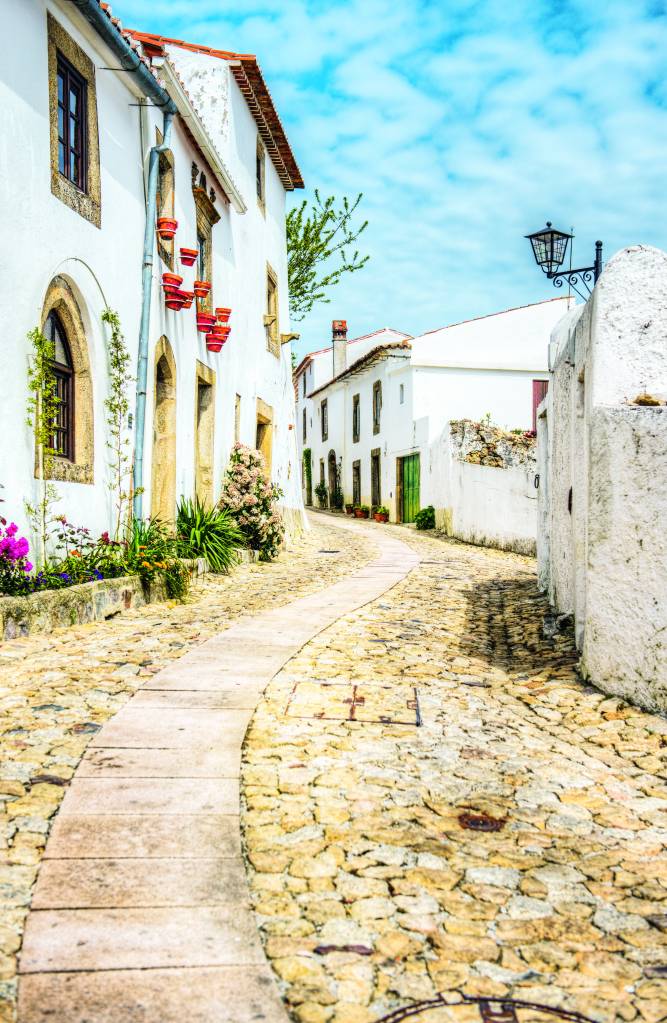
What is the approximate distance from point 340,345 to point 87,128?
28590mm

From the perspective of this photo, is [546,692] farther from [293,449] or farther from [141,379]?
[293,449]

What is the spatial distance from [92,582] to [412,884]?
203 inches

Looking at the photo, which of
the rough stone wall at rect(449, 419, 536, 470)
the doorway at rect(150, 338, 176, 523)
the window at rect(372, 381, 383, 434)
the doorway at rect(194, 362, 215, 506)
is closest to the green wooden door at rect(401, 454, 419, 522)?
the window at rect(372, 381, 383, 434)

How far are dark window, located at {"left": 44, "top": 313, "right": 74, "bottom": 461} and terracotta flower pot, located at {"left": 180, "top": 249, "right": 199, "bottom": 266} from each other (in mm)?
2821

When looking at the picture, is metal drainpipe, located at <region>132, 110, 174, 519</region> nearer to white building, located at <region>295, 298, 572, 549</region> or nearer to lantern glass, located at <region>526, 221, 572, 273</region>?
lantern glass, located at <region>526, 221, 572, 273</region>

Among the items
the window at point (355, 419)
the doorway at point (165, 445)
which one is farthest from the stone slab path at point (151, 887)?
the window at point (355, 419)

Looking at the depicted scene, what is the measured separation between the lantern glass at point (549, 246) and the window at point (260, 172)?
730cm

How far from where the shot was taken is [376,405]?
28922 millimetres

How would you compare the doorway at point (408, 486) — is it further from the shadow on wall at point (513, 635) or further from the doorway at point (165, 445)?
the shadow on wall at point (513, 635)

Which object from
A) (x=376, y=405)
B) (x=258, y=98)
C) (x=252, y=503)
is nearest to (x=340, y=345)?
(x=376, y=405)

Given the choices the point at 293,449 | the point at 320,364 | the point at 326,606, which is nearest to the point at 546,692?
the point at 326,606

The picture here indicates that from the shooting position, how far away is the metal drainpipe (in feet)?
31.1

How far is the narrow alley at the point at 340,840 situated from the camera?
2367mm

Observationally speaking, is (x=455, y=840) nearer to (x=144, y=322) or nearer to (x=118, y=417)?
(x=118, y=417)
